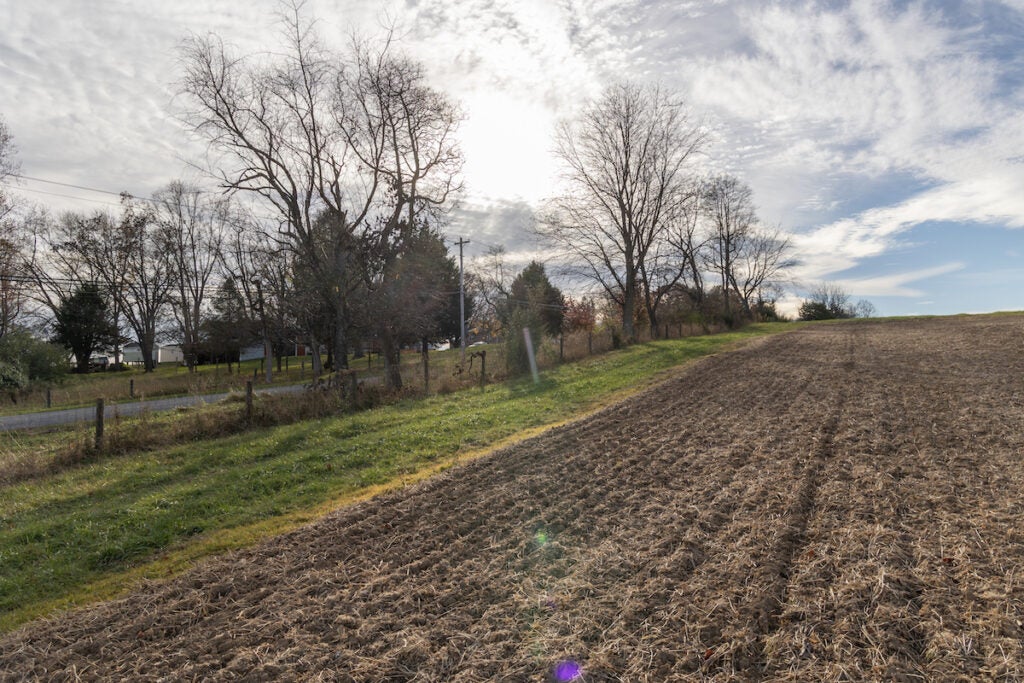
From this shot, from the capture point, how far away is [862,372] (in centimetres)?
1530

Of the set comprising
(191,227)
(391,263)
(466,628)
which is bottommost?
(466,628)

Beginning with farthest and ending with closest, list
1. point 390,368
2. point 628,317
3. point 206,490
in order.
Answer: point 628,317 < point 390,368 < point 206,490

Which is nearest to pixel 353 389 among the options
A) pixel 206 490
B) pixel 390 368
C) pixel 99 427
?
pixel 390 368

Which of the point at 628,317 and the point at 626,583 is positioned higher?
the point at 628,317

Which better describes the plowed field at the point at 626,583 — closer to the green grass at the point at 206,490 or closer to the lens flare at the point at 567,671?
the lens flare at the point at 567,671

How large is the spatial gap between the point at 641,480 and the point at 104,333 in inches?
2126

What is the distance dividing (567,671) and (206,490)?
20.9 ft

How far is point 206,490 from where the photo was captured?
7.47 m

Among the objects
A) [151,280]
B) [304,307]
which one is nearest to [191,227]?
[151,280]

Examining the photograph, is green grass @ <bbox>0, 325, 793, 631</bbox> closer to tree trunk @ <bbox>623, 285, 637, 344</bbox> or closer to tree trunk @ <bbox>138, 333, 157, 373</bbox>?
tree trunk @ <bbox>623, 285, 637, 344</bbox>

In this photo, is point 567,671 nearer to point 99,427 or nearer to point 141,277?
point 99,427

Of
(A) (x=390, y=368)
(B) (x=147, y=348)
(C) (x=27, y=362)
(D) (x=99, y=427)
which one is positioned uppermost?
(B) (x=147, y=348)

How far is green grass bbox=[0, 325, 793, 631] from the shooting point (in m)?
5.18

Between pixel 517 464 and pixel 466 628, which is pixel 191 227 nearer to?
pixel 517 464
